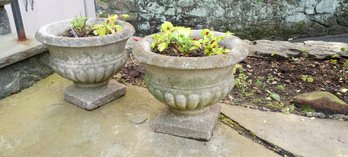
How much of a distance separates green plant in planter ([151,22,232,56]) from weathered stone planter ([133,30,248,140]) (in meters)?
0.06

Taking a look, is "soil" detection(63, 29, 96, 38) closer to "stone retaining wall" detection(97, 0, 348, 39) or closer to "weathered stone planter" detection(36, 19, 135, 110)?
"weathered stone planter" detection(36, 19, 135, 110)

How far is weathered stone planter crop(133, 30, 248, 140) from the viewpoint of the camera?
1673mm

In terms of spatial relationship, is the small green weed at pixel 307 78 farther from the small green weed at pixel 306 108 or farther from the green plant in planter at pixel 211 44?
the green plant in planter at pixel 211 44

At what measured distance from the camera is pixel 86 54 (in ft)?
6.94

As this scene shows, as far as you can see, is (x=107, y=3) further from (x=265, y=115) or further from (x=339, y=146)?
(x=339, y=146)

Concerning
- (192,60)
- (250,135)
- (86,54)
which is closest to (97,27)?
(86,54)

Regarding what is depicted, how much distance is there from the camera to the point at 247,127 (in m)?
2.03

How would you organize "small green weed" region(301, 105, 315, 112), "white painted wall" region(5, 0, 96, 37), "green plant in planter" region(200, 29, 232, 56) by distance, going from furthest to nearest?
"white painted wall" region(5, 0, 96, 37) < "small green weed" region(301, 105, 315, 112) < "green plant in planter" region(200, 29, 232, 56)

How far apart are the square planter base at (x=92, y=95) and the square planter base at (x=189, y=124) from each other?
0.46 metres

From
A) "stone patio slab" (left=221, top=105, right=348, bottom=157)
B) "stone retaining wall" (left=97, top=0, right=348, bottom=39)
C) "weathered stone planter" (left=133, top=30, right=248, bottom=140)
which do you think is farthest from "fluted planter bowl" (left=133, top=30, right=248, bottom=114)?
"stone retaining wall" (left=97, top=0, right=348, bottom=39)

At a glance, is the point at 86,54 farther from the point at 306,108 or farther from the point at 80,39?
the point at 306,108

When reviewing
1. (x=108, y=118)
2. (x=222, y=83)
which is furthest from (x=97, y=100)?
(x=222, y=83)

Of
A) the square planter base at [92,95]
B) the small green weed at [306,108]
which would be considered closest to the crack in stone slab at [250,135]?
the small green weed at [306,108]

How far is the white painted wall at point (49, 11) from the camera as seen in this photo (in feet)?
11.7
